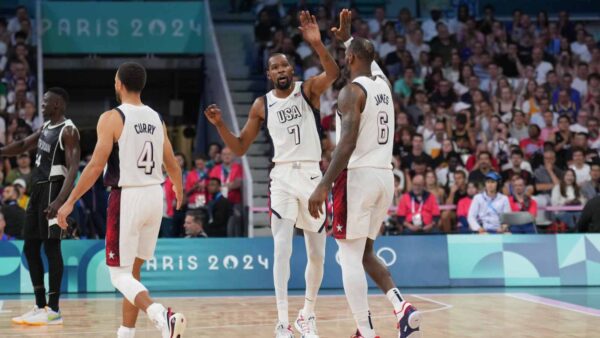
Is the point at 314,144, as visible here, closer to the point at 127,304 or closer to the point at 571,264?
the point at 127,304

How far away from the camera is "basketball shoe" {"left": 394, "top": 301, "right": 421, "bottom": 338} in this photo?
7.42 m

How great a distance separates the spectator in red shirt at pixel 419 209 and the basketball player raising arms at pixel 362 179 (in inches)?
Result: 291

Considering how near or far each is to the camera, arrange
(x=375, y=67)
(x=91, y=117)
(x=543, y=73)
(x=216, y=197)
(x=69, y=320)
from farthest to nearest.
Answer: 1. (x=91, y=117)
2. (x=543, y=73)
3. (x=216, y=197)
4. (x=69, y=320)
5. (x=375, y=67)

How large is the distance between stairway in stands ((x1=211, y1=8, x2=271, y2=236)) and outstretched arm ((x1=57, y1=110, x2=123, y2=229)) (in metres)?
11.2

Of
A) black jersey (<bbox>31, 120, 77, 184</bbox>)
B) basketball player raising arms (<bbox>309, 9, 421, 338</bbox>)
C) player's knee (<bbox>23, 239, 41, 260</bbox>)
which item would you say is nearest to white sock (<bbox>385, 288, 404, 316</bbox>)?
basketball player raising arms (<bbox>309, 9, 421, 338</bbox>)

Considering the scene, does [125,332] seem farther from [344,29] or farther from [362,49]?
[344,29]

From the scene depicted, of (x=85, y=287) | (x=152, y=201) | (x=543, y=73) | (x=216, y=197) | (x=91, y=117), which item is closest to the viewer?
(x=152, y=201)

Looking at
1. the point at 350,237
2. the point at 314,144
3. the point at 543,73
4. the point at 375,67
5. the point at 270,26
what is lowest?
the point at 350,237

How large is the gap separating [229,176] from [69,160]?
673 centimetres

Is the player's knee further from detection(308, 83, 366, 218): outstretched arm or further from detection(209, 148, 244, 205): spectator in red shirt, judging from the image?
detection(209, 148, 244, 205): spectator in red shirt

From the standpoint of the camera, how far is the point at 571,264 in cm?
1414

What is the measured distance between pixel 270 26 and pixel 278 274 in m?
12.7

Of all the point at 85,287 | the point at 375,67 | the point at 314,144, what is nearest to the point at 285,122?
the point at 314,144

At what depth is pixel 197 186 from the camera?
1592 centimetres
